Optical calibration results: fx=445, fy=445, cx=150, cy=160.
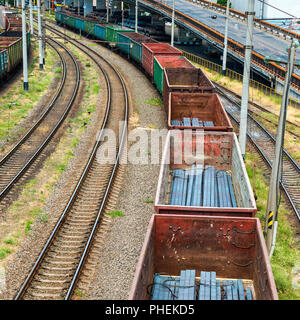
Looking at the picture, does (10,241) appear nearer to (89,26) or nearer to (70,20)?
(89,26)

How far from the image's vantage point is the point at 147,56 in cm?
3666

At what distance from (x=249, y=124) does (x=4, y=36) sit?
1088 inches

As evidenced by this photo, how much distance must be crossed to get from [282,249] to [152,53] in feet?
77.0

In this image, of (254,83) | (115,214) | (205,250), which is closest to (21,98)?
(115,214)

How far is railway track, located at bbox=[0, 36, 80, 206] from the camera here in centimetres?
1817

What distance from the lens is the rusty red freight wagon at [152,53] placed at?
34.7m

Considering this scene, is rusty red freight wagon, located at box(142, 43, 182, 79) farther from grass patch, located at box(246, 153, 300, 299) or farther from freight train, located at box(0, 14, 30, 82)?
grass patch, located at box(246, 153, 300, 299)

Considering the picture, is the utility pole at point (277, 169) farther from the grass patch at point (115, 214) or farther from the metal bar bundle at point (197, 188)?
the grass patch at point (115, 214)

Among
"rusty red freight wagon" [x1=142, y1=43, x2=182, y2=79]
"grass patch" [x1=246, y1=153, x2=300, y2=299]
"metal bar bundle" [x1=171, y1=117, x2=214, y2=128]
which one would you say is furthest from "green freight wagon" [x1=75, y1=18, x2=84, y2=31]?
"grass patch" [x1=246, y1=153, x2=300, y2=299]

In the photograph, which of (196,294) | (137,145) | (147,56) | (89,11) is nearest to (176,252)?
(196,294)

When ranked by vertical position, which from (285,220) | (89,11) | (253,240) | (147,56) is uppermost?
(89,11)

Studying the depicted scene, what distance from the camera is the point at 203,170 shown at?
1619 centimetres

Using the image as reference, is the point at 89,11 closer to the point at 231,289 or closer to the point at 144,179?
the point at 144,179
